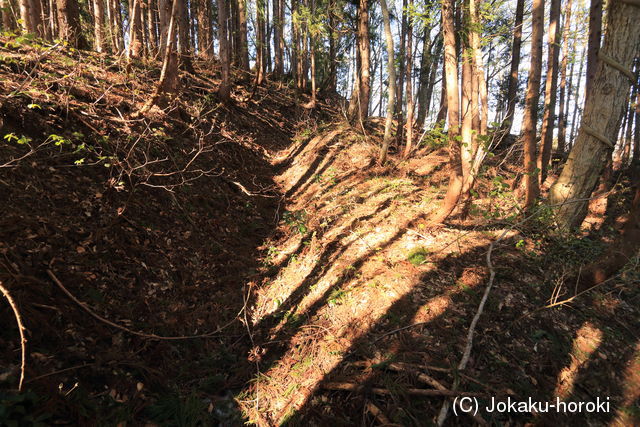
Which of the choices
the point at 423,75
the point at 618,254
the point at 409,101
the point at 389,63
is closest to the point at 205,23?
the point at 423,75

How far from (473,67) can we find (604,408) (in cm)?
499

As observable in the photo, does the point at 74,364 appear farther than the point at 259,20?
No

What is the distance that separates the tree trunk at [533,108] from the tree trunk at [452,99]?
1423mm

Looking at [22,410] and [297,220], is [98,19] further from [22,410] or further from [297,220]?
[22,410]

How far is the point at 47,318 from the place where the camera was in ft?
8.14

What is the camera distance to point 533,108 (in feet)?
18.2

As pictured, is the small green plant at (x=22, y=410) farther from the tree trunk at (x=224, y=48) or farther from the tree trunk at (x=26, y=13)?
the tree trunk at (x=224, y=48)

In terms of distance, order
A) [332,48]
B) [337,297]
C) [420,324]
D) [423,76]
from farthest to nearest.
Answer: [423,76], [332,48], [337,297], [420,324]

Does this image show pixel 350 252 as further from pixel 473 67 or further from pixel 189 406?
pixel 473 67

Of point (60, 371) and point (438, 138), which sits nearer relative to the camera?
point (60, 371)

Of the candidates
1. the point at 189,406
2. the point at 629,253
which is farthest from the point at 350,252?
the point at 629,253

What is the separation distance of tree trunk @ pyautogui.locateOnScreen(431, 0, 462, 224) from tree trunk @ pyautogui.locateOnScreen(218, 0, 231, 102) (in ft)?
22.7

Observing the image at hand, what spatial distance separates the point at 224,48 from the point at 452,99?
7.68 m

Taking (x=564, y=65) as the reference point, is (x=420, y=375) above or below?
below
